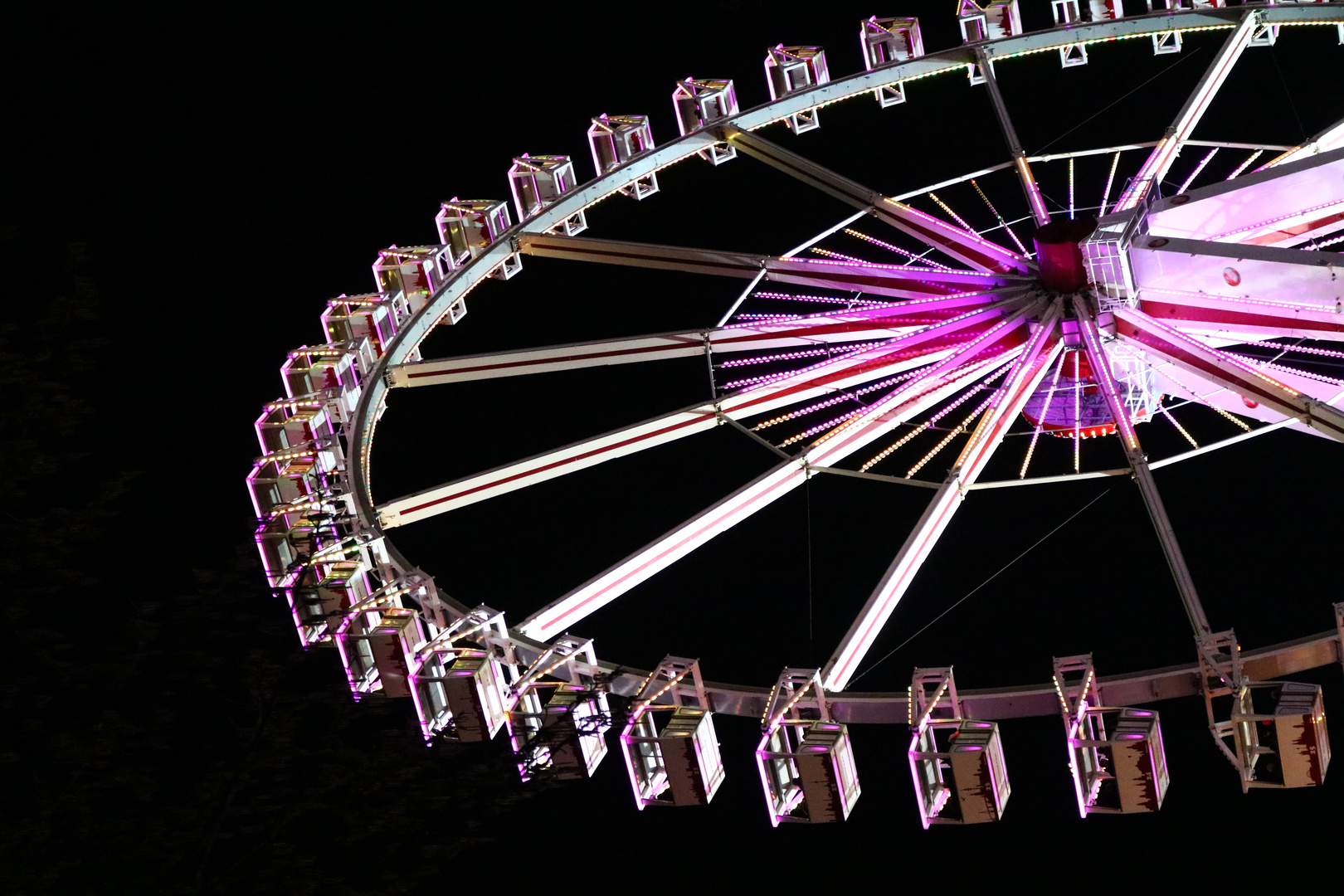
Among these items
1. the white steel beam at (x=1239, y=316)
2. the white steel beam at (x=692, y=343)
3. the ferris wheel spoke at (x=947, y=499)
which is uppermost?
the white steel beam at (x=692, y=343)

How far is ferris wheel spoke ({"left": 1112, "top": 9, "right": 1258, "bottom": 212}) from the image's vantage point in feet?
84.5

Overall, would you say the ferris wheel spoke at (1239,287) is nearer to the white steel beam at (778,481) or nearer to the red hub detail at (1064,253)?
the red hub detail at (1064,253)

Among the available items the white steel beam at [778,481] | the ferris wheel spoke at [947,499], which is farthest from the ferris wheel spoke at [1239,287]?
the white steel beam at [778,481]

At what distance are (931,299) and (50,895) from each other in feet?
40.2

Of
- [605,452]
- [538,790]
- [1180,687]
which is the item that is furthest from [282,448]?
[1180,687]

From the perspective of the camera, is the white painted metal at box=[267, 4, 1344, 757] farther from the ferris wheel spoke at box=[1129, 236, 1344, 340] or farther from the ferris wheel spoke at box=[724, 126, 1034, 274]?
the ferris wheel spoke at box=[1129, 236, 1344, 340]

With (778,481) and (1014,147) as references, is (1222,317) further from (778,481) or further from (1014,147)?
(778,481)

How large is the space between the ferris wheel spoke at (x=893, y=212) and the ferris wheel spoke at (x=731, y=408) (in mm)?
842

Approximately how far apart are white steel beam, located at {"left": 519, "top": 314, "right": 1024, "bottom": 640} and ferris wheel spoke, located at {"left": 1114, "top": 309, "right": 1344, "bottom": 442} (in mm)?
1374

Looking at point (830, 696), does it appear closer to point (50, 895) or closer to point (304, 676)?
point (304, 676)

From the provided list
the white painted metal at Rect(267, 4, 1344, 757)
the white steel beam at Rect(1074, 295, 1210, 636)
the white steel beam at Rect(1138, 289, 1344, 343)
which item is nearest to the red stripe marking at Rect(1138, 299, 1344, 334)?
the white steel beam at Rect(1138, 289, 1344, 343)

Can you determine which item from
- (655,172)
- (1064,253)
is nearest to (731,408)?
(1064,253)

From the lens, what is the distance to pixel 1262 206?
24578 mm

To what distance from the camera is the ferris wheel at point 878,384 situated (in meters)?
19.0
